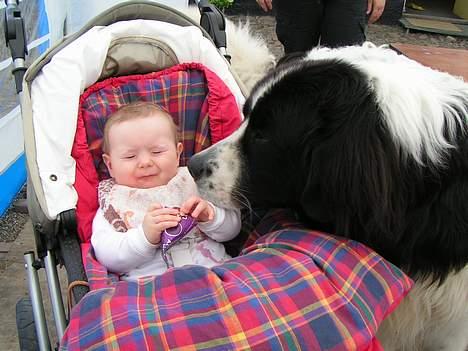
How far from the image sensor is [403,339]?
1.87 metres

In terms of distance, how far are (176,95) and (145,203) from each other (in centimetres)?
52

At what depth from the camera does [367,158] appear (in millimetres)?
1422

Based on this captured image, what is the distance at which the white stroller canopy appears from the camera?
73.9 inches

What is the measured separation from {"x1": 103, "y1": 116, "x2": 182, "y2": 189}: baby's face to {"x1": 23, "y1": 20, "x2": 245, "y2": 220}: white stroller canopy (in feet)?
0.54

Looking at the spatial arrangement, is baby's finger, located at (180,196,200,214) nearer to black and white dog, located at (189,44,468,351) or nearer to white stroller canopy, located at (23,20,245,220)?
black and white dog, located at (189,44,468,351)

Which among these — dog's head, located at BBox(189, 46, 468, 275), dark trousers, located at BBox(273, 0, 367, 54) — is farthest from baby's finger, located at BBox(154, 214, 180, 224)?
dark trousers, located at BBox(273, 0, 367, 54)

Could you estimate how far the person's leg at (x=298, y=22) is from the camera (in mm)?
3328

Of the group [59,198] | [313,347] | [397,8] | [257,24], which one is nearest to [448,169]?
[313,347]

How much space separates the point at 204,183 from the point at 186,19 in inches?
41.2

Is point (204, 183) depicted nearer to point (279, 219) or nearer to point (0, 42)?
point (279, 219)

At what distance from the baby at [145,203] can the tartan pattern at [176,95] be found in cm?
18

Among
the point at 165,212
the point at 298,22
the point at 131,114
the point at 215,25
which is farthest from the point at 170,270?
the point at 298,22

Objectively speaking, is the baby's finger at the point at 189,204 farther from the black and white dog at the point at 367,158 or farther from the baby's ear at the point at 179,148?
the baby's ear at the point at 179,148

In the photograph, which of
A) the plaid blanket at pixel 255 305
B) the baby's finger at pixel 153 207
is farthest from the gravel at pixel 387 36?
the plaid blanket at pixel 255 305
